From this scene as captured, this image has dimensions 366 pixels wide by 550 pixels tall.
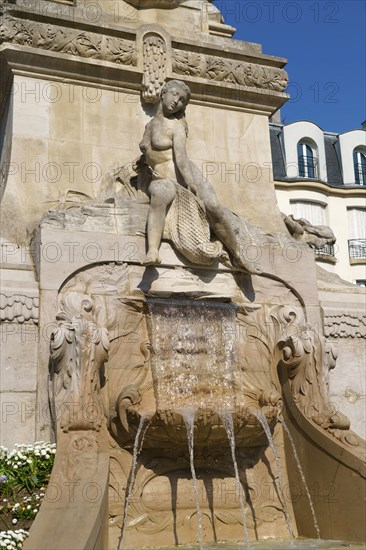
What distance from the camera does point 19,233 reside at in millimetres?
10945

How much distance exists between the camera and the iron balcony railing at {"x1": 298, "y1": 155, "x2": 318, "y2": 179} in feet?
130

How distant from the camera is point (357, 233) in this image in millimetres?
39500

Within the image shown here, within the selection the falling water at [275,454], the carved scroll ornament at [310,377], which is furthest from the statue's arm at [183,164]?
the falling water at [275,454]

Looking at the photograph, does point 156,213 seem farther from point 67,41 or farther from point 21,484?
point 21,484

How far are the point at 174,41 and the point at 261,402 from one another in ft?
19.4

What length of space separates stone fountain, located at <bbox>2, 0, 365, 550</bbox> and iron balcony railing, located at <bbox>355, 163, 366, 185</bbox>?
1172 inches

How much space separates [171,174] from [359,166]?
3173cm

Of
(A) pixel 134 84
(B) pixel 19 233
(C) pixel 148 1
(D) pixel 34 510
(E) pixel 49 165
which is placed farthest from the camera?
(C) pixel 148 1

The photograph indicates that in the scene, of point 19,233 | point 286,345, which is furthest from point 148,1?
point 286,345

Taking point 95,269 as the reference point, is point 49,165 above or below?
above

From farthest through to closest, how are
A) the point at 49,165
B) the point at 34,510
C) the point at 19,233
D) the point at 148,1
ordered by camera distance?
the point at 148,1
the point at 49,165
the point at 19,233
the point at 34,510

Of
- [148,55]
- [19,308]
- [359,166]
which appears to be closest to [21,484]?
[19,308]

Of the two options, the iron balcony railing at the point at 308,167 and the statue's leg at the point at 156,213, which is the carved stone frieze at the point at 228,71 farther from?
the iron balcony railing at the point at 308,167

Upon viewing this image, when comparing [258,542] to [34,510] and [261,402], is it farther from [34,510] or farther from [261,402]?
[34,510]
